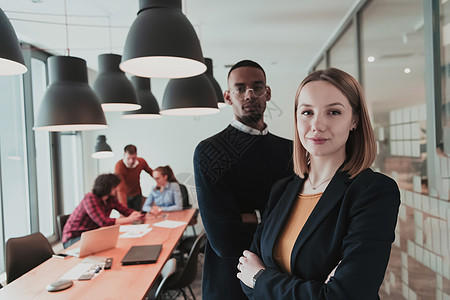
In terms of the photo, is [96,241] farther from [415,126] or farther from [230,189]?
[415,126]

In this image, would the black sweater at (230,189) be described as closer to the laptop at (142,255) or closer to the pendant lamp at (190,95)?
the pendant lamp at (190,95)

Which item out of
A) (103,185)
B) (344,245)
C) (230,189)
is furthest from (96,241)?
(344,245)

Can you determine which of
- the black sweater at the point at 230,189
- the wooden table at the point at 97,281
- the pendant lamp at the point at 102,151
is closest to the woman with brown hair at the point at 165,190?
the pendant lamp at the point at 102,151

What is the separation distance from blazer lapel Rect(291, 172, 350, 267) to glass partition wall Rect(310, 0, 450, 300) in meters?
1.17

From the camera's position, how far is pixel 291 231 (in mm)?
1155

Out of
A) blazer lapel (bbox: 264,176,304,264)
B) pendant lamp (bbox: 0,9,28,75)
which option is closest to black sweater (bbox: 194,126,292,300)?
blazer lapel (bbox: 264,176,304,264)

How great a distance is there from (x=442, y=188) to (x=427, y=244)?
44 centimetres

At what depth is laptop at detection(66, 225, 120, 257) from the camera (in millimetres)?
2785

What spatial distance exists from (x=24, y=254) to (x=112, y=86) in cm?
167

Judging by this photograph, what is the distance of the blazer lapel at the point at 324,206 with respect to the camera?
1.04 m

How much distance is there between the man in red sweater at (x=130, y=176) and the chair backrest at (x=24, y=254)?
2196 mm

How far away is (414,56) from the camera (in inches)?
88.2

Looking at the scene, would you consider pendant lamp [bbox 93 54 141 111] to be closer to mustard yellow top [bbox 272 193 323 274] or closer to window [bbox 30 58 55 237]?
mustard yellow top [bbox 272 193 323 274]

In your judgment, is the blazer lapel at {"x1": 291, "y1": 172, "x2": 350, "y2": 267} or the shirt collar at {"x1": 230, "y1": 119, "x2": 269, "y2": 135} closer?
the blazer lapel at {"x1": 291, "y1": 172, "x2": 350, "y2": 267}
